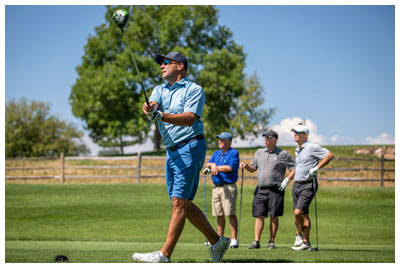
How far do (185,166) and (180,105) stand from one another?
0.60 meters

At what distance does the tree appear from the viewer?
47.5 metres

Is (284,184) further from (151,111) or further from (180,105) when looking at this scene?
(151,111)

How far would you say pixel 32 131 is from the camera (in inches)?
1921

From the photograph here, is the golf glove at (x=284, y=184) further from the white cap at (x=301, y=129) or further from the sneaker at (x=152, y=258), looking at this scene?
the sneaker at (x=152, y=258)

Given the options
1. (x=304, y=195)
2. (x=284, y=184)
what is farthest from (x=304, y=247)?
(x=284, y=184)

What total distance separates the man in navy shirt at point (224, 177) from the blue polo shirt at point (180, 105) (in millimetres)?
4278

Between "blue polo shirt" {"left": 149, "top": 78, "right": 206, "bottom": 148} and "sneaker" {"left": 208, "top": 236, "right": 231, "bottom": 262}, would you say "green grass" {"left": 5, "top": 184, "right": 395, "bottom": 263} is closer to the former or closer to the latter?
"sneaker" {"left": 208, "top": 236, "right": 231, "bottom": 262}

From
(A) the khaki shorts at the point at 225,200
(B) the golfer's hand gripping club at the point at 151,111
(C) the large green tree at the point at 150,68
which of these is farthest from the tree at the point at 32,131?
(B) the golfer's hand gripping club at the point at 151,111

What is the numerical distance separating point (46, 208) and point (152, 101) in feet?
46.0

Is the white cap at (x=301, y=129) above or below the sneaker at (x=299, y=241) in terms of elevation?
above

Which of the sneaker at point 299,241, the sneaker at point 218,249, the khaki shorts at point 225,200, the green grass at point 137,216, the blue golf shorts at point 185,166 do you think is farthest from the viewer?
the green grass at point 137,216

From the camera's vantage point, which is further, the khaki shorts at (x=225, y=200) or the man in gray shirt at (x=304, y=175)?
the khaki shorts at (x=225, y=200)

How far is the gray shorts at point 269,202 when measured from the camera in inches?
391

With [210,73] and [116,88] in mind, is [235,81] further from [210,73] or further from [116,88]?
Result: [116,88]
